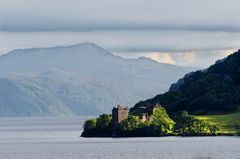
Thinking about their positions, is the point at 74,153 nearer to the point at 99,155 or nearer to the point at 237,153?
the point at 99,155

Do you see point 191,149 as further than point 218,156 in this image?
Yes

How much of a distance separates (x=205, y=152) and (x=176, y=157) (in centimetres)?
1175

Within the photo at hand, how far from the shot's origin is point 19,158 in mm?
185625

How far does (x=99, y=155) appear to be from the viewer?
610 feet

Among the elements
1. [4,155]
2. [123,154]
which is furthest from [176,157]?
[4,155]

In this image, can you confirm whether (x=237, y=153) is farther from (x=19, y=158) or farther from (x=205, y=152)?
(x=19, y=158)

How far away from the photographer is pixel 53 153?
19750 cm

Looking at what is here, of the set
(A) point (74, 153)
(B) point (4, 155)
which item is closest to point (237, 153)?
(A) point (74, 153)

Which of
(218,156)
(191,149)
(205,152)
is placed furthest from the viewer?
(191,149)

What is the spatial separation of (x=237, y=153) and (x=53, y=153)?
42290 mm

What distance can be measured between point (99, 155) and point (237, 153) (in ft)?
93.0

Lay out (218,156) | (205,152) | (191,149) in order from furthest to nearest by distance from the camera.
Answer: (191,149), (205,152), (218,156)

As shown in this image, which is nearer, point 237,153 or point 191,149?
point 237,153

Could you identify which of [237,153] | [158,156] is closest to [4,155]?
[158,156]
